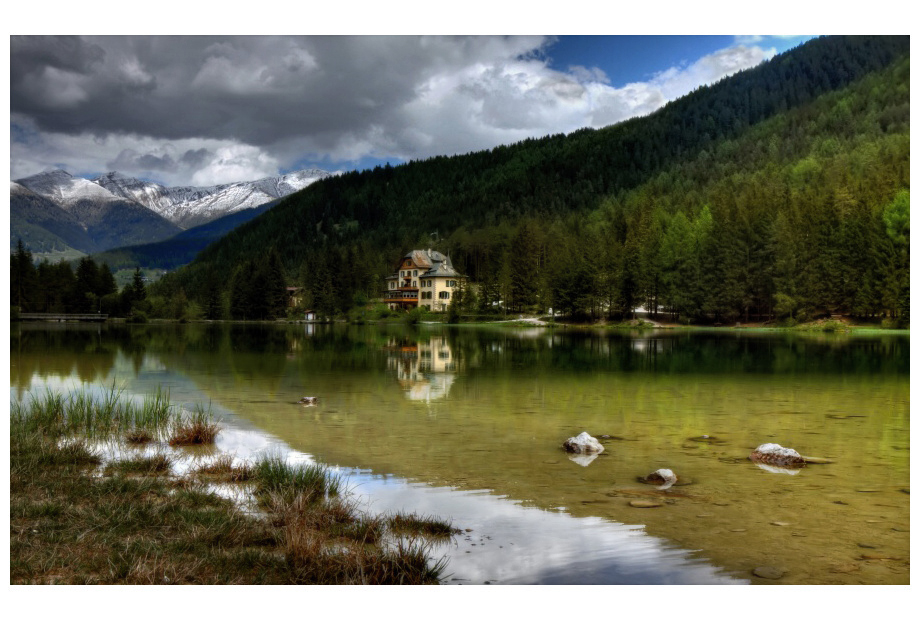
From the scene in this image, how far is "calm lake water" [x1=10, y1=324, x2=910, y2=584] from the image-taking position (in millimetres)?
5523

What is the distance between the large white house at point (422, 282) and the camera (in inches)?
3733

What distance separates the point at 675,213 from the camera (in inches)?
3654

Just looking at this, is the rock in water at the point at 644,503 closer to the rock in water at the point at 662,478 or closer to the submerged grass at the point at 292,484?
the rock in water at the point at 662,478

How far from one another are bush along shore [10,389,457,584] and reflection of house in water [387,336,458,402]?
7.89 m

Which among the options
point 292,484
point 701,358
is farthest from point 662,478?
point 701,358

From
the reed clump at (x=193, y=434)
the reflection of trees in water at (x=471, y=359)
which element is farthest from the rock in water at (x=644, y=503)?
the reflection of trees in water at (x=471, y=359)

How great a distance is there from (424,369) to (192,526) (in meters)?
17.0

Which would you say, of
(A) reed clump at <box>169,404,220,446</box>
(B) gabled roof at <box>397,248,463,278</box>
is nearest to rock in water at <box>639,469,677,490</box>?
(A) reed clump at <box>169,404,220,446</box>

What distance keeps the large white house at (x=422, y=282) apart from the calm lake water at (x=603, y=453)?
70851 mm

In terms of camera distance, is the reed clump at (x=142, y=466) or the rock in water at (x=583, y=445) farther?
the rock in water at (x=583, y=445)

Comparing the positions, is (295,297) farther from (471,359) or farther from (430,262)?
(471,359)

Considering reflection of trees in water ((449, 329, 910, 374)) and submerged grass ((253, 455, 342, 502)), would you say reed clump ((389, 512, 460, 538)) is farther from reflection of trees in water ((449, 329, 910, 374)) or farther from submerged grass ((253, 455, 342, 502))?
reflection of trees in water ((449, 329, 910, 374))

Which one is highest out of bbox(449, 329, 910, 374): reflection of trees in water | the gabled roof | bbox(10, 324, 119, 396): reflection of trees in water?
the gabled roof
